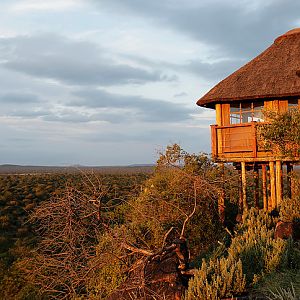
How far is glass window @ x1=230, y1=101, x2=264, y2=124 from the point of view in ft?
50.8

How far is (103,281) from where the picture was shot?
36.6 ft

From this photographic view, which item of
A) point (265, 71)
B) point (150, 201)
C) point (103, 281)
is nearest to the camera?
point (103, 281)

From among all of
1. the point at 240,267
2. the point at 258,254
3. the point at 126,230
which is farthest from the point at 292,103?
the point at 240,267

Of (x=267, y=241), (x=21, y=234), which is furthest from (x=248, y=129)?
(x=21, y=234)

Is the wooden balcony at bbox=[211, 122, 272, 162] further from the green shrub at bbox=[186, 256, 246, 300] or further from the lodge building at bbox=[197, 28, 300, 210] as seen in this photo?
the green shrub at bbox=[186, 256, 246, 300]

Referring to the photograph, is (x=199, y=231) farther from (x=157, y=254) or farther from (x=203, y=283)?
(x=203, y=283)

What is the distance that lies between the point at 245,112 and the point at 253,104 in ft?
1.40

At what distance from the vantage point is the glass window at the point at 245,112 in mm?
15492

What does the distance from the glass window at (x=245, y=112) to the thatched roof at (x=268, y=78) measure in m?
0.76

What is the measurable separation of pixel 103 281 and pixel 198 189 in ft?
13.2

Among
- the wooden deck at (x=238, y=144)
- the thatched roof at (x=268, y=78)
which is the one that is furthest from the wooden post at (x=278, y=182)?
the thatched roof at (x=268, y=78)

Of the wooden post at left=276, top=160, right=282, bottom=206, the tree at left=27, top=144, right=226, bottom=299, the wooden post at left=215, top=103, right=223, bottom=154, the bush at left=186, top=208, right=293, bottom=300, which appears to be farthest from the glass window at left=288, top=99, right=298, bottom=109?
the bush at left=186, top=208, right=293, bottom=300

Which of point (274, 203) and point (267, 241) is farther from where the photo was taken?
point (274, 203)

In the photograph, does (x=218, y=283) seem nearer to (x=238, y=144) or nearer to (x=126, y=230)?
(x=126, y=230)
